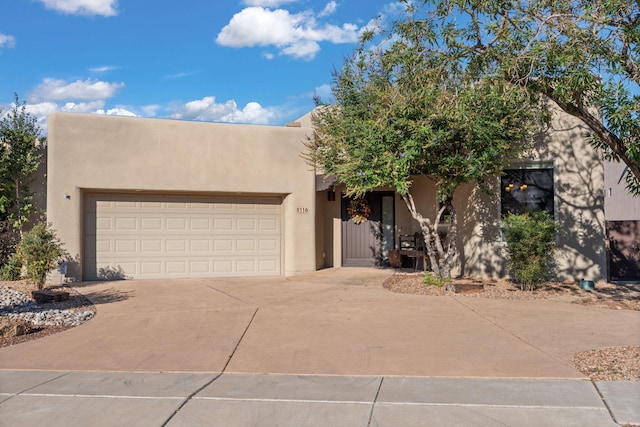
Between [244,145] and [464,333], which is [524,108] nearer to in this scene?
[464,333]

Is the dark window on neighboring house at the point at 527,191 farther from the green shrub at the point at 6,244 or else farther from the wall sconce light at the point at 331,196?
the green shrub at the point at 6,244

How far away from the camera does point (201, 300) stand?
431 inches

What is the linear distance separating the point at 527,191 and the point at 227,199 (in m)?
7.65

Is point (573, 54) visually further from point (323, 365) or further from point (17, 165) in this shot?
point (17, 165)

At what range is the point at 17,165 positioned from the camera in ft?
44.2

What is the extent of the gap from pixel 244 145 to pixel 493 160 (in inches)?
256

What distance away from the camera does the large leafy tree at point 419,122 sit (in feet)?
29.5

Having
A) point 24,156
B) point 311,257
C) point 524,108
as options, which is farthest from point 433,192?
point 24,156

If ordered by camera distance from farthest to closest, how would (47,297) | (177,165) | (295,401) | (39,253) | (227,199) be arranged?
(227,199) < (177,165) < (39,253) < (47,297) < (295,401)

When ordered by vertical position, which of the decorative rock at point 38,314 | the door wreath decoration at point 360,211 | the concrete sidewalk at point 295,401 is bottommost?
the concrete sidewalk at point 295,401

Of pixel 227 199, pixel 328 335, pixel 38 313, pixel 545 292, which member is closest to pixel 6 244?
pixel 38 313

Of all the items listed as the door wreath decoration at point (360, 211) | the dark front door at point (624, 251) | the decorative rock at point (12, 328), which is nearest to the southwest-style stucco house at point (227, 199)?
the dark front door at point (624, 251)

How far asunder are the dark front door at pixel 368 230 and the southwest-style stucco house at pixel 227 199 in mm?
1093

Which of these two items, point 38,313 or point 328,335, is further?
point 38,313
